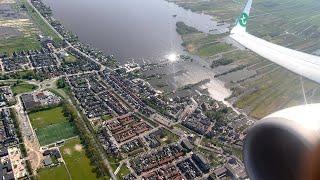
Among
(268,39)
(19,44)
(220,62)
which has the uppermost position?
(19,44)

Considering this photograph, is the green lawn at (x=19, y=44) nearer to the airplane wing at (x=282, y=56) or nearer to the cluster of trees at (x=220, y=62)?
the cluster of trees at (x=220, y=62)

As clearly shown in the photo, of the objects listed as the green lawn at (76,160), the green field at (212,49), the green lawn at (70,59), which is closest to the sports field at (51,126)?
the green lawn at (76,160)

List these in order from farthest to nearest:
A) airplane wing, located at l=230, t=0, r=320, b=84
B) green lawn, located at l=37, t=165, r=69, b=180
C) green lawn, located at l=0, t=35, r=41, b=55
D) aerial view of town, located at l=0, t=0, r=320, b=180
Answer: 1. green lawn, located at l=0, t=35, r=41, b=55
2. aerial view of town, located at l=0, t=0, r=320, b=180
3. green lawn, located at l=37, t=165, r=69, b=180
4. airplane wing, located at l=230, t=0, r=320, b=84

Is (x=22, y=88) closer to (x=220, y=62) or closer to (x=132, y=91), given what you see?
(x=132, y=91)

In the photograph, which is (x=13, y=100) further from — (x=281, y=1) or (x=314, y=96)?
(x=281, y=1)

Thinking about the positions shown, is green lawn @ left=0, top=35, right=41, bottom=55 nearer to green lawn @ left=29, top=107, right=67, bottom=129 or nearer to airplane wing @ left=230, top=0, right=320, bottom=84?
green lawn @ left=29, top=107, right=67, bottom=129

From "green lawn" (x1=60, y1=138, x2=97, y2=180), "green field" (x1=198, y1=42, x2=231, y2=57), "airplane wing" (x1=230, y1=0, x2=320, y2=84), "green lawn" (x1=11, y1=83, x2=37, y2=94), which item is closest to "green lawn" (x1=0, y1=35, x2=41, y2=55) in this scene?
"green lawn" (x1=11, y1=83, x2=37, y2=94)

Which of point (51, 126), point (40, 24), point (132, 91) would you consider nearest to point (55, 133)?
point (51, 126)
